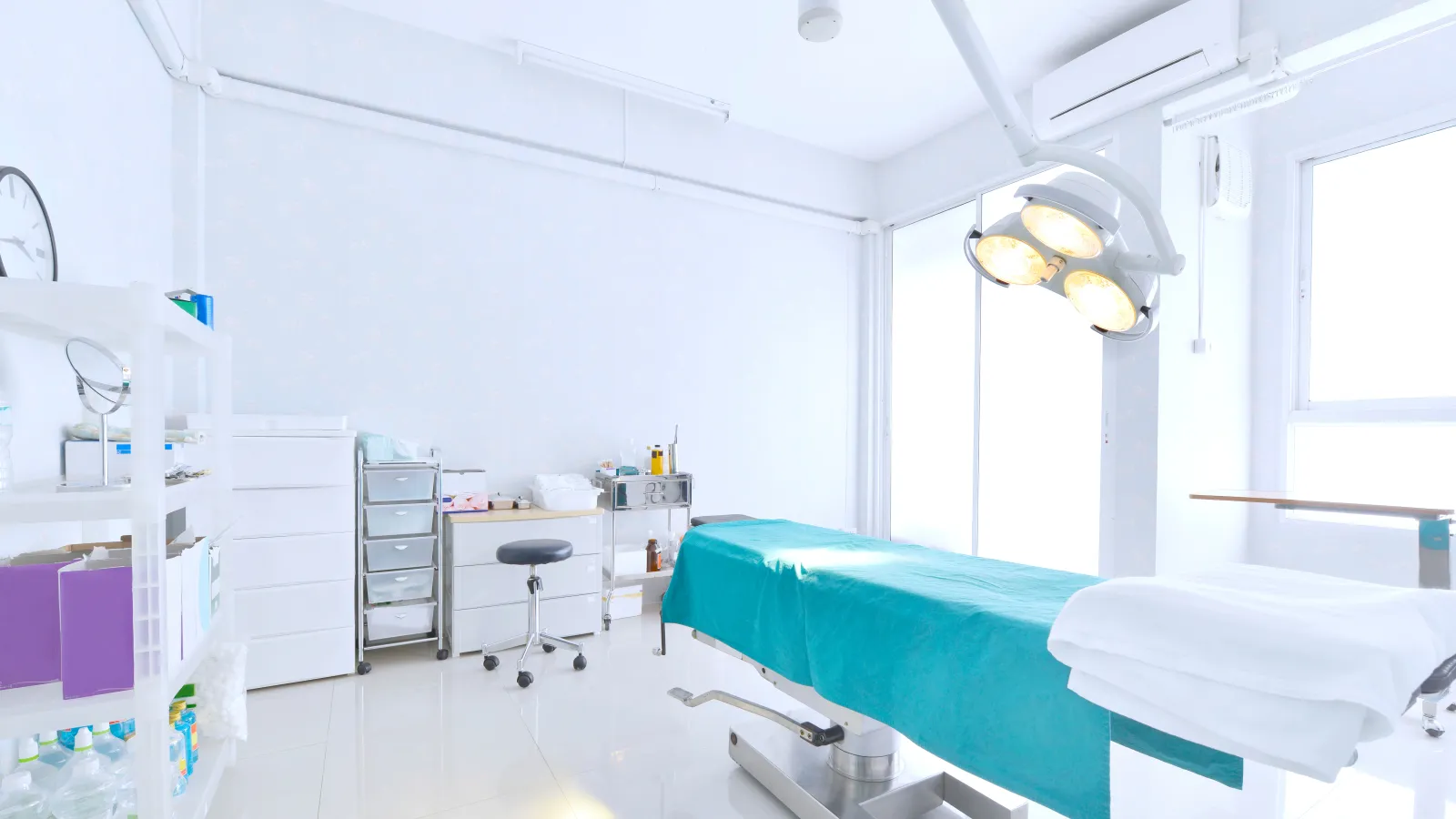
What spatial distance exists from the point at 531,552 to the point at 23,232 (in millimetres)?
2118

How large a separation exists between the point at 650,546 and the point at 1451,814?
359 centimetres

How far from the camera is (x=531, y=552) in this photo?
333 centimetres

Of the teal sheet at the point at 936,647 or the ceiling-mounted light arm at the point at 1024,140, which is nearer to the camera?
the ceiling-mounted light arm at the point at 1024,140

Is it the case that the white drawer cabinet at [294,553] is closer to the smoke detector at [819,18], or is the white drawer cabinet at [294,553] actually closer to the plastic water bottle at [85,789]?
the plastic water bottle at [85,789]

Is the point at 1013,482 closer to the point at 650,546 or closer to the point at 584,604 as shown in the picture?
the point at 650,546

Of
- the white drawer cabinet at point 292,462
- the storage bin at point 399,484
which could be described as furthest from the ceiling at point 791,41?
the storage bin at point 399,484

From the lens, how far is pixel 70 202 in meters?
2.15

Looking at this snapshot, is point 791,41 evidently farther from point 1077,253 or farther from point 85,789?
point 85,789

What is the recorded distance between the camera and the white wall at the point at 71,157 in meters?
1.83

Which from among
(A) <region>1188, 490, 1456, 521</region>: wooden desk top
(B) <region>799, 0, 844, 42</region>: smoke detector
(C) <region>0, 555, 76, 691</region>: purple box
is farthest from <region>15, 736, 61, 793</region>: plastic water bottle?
(A) <region>1188, 490, 1456, 521</region>: wooden desk top

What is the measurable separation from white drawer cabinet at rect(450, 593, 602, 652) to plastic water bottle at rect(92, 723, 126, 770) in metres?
1.69

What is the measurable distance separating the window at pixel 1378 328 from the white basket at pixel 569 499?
383 centimetres

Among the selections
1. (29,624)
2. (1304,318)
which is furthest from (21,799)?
(1304,318)

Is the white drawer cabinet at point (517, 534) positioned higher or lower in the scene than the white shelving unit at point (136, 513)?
lower
